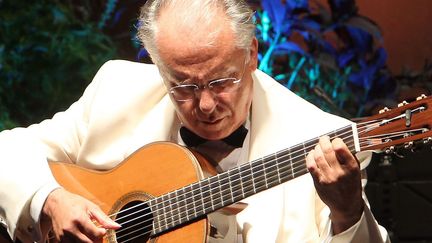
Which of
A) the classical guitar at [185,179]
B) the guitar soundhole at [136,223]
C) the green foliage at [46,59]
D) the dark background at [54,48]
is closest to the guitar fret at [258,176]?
the classical guitar at [185,179]

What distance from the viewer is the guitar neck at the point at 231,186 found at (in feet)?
6.81

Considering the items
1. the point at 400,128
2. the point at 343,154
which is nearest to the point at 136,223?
the point at 343,154

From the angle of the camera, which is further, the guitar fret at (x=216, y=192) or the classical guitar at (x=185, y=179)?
the guitar fret at (x=216, y=192)

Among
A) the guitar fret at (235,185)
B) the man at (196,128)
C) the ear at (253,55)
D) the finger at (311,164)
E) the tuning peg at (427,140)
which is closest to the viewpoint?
the tuning peg at (427,140)

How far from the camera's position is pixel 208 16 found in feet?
7.59

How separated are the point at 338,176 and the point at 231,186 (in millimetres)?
350

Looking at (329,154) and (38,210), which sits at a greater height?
(329,154)

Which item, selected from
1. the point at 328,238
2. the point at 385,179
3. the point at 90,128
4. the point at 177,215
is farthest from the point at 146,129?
the point at 385,179

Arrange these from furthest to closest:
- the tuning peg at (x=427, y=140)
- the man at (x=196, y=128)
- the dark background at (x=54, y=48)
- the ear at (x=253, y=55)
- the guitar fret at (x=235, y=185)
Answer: the dark background at (x=54, y=48) → the ear at (x=253, y=55) → the man at (x=196, y=128) → the guitar fret at (x=235, y=185) → the tuning peg at (x=427, y=140)

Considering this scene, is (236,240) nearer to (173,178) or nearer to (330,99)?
(173,178)

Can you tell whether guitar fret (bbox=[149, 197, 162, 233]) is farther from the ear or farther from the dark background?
the dark background

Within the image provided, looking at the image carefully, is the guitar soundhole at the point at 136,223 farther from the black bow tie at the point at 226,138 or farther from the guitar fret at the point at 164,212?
the black bow tie at the point at 226,138

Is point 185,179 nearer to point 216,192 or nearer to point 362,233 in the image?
point 216,192

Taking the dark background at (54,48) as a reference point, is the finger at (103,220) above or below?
above
